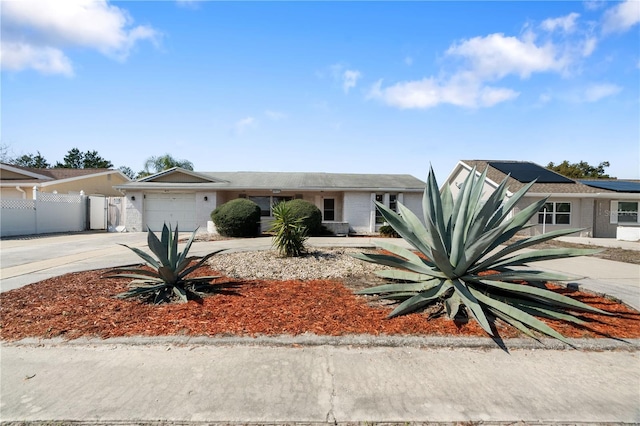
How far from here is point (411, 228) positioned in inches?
211

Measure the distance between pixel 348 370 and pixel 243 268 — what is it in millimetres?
5049

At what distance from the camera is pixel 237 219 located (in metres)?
17.2

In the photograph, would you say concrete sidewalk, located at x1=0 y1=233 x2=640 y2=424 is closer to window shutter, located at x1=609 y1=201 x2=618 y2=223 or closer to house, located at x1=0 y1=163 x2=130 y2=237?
house, located at x1=0 y1=163 x2=130 y2=237

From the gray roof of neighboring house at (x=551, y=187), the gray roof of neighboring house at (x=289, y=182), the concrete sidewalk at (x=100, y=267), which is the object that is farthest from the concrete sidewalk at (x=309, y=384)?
the gray roof of neighboring house at (x=551, y=187)

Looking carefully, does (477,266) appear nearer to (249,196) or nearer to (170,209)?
(249,196)

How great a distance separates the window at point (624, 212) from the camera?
813 inches

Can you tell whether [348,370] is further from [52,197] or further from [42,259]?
[52,197]

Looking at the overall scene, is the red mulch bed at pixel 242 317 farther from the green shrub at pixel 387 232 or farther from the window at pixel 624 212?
the window at pixel 624 212

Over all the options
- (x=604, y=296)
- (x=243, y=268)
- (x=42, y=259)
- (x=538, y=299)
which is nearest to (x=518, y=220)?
(x=538, y=299)

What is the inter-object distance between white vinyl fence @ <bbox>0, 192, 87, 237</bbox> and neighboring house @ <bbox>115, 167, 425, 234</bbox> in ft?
12.6

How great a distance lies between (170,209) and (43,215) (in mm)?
6796

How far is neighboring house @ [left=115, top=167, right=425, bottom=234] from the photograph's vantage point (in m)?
20.5

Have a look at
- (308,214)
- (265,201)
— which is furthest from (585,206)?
(265,201)

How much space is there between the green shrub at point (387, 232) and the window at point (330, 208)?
3.94m
